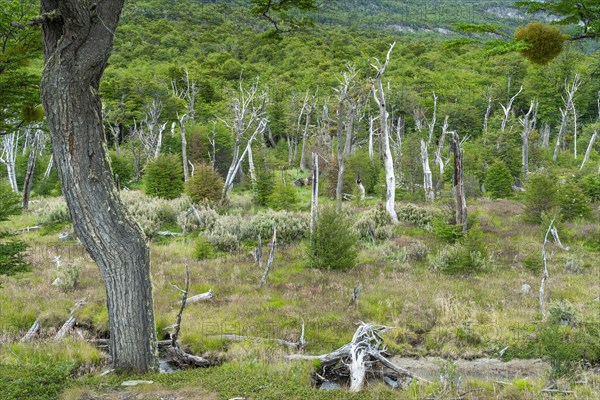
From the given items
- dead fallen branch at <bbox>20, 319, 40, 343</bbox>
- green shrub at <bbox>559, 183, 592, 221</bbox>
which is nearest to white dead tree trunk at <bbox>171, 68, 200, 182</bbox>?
dead fallen branch at <bbox>20, 319, 40, 343</bbox>

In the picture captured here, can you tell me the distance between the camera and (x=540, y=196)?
794 inches

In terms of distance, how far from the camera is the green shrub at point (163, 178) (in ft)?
81.9

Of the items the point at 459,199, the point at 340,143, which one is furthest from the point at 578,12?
the point at 340,143

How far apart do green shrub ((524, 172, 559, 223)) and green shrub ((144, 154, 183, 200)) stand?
1835cm

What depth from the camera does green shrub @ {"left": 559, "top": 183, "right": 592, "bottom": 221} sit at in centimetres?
2109

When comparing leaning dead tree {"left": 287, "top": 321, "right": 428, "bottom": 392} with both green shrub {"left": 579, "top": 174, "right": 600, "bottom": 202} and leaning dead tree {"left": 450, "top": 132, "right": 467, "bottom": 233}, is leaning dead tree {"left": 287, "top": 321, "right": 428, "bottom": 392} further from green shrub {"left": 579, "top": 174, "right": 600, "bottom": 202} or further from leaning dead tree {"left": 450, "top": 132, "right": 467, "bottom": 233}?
green shrub {"left": 579, "top": 174, "right": 600, "bottom": 202}

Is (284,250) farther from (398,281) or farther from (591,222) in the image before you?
(591,222)

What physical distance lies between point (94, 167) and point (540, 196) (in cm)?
2004

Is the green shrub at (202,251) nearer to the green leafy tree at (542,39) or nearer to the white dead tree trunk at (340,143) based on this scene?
the white dead tree trunk at (340,143)

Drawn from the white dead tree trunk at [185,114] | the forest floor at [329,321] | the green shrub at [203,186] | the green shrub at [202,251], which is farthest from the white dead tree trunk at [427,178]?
the green shrub at [202,251]

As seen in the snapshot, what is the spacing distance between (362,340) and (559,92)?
48049 millimetres

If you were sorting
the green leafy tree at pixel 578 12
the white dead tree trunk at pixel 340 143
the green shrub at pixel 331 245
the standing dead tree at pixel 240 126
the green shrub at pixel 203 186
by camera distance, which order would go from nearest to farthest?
the green leafy tree at pixel 578 12 < the green shrub at pixel 331 245 < the white dead tree trunk at pixel 340 143 < the green shrub at pixel 203 186 < the standing dead tree at pixel 240 126

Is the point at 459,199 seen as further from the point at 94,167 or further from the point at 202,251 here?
the point at 94,167

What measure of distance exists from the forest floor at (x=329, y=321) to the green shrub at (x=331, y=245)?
0.37m
